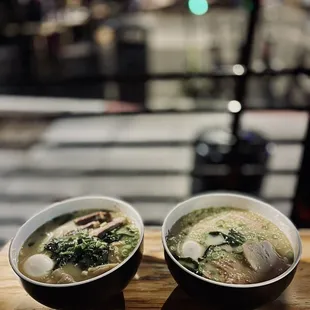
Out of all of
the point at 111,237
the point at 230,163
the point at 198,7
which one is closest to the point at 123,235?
the point at 111,237

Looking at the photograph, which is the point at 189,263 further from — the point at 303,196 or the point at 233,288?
Answer: the point at 303,196

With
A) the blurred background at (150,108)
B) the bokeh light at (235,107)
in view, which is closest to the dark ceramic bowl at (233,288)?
the blurred background at (150,108)

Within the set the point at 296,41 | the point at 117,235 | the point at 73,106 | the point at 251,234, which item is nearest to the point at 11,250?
the point at 117,235

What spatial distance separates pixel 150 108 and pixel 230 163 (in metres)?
0.80

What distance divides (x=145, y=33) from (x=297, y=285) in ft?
24.9

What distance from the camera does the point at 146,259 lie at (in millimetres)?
1046

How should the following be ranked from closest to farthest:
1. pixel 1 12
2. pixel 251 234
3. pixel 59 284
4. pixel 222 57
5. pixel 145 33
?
1. pixel 59 284
2. pixel 251 234
3. pixel 1 12
4. pixel 145 33
5. pixel 222 57

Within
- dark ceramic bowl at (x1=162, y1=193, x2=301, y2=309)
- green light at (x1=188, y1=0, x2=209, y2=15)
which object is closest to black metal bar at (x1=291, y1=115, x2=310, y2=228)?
dark ceramic bowl at (x1=162, y1=193, x2=301, y2=309)

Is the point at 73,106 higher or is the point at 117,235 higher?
the point at 117,235

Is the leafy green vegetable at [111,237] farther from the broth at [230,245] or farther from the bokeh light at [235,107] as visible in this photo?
the bokeh light at [235,107]

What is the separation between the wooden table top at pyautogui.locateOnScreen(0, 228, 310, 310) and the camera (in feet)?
2.97

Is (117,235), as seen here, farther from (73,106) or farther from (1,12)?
(1,12)

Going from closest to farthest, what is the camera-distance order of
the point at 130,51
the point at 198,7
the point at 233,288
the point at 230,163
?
the point at 233,288 < the point at 230,163 < the point at 198,7 < the point at 130,51

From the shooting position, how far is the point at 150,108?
1.84m
